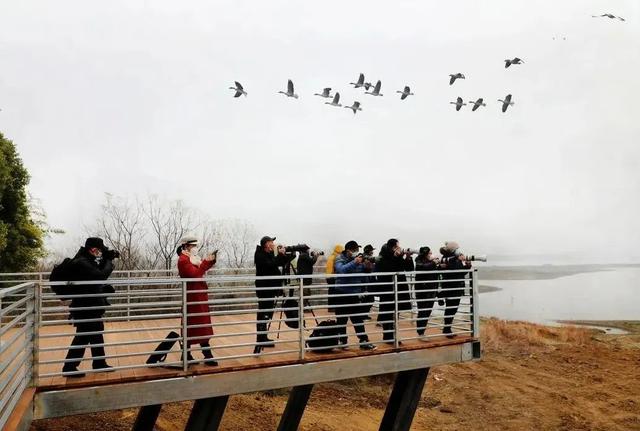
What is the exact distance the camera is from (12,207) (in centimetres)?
1898

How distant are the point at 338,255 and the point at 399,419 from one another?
3181 millimetres

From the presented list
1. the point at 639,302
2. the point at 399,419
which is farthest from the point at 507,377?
the point at 639,302

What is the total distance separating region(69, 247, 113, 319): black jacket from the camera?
250 inches

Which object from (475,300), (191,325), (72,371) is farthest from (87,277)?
(475,300)

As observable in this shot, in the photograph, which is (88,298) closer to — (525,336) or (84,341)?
(84,341)

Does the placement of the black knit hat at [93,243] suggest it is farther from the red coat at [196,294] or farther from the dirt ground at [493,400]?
the dirt ground at [493,400]

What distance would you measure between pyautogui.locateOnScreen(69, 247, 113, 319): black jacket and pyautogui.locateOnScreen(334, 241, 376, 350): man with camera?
3.30m

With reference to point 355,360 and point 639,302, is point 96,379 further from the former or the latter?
point 639,302

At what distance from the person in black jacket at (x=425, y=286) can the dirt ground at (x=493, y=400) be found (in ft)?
29.0

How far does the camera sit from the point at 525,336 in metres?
33.2

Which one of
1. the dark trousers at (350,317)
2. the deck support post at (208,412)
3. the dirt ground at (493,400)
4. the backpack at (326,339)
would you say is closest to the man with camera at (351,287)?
the dark trousers at (350,317)

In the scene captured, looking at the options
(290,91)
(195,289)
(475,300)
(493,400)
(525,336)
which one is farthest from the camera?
(525,336)

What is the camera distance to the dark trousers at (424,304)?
9.03 metres

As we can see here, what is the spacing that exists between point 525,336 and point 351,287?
2811 cm
